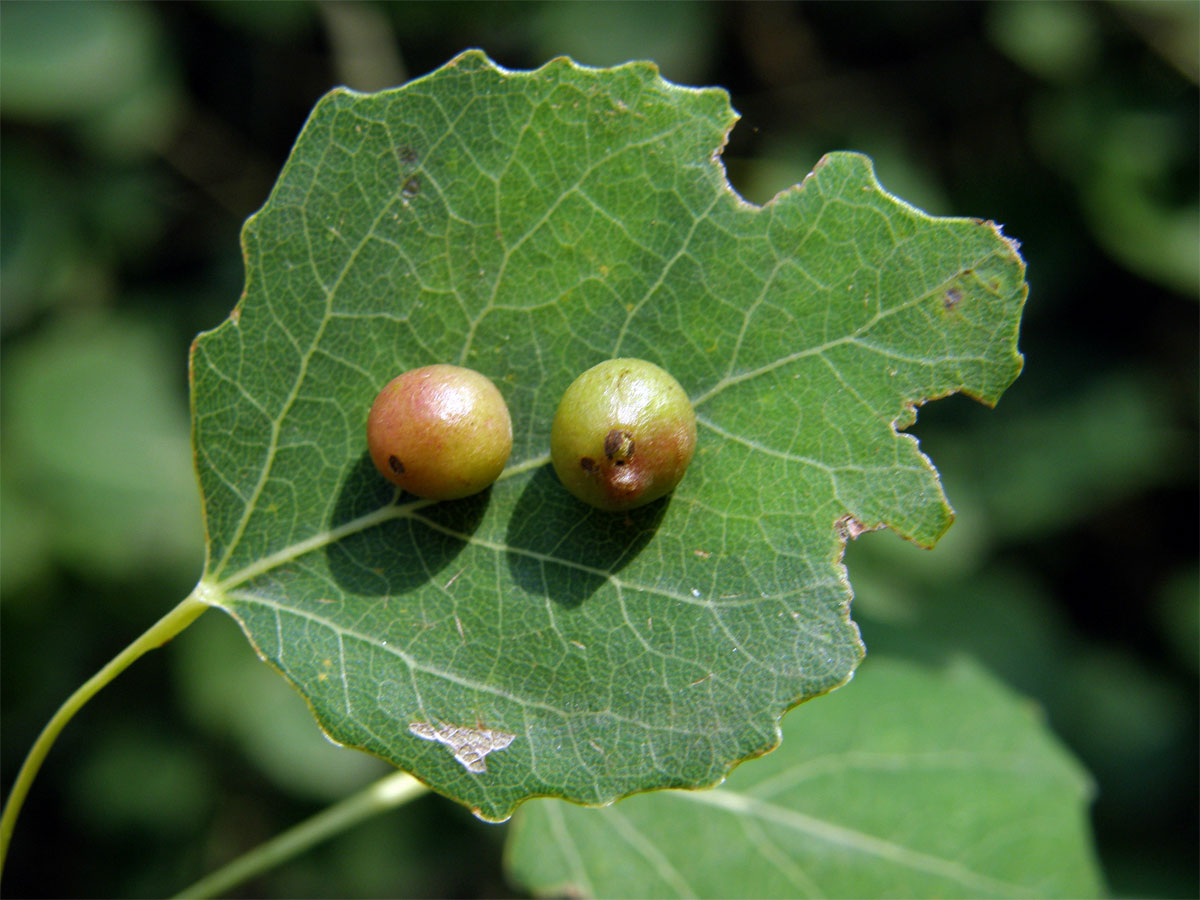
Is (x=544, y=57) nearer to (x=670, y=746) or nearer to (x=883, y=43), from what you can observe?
(x=883, y=43)

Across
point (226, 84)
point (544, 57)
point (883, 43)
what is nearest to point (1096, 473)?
point (883, 43)

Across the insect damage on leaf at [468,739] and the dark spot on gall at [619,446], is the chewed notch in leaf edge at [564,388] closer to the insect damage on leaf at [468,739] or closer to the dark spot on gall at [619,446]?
the insect damage on leaf at [468,739]

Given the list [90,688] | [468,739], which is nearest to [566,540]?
[468,739]

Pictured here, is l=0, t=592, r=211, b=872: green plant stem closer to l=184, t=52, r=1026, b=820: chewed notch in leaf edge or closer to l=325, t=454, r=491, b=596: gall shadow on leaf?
l=184, t=52, r=1026, b=820: chewed notch in leaf edge

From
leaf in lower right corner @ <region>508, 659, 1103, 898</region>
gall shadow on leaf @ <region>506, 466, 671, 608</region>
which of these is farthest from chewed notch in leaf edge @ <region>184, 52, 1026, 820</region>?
leaf in lower right corner @ <region>508, 659, 1103, 898</region>

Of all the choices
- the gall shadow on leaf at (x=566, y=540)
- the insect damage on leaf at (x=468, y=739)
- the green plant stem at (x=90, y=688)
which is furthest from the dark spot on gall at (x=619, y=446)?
the green plant stem at (x=90, y=688)

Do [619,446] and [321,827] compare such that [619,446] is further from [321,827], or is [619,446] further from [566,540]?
[321,827]
